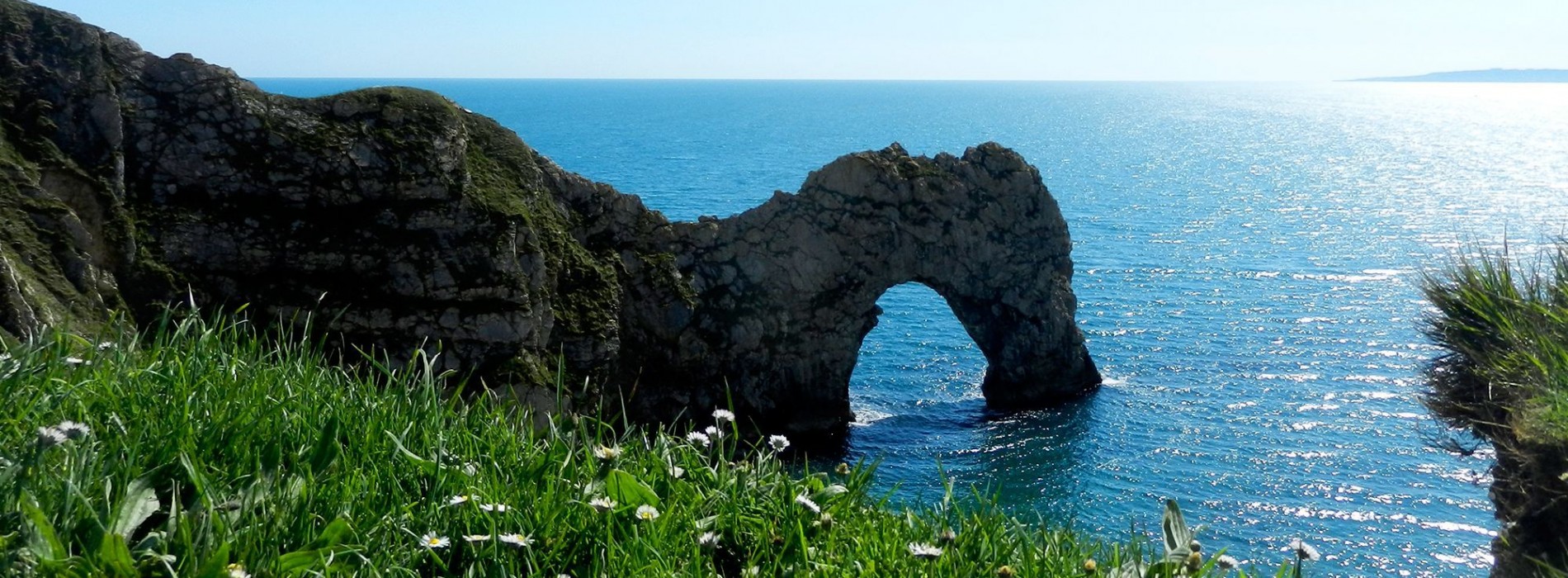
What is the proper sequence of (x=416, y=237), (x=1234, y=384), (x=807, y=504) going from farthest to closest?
(x=1234, y=384) < (x=416, y=237) < (x=807, y=504)

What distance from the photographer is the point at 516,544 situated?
410cm

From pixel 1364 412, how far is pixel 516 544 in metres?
46.0

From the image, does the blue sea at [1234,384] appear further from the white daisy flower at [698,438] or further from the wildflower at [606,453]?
the wildflower at [606,453]

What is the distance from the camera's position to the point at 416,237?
2966 cm

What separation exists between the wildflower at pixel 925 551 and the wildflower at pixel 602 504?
1.25 metres

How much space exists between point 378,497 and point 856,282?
125ft

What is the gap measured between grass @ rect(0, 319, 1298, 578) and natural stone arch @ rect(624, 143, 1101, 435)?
1191 inches

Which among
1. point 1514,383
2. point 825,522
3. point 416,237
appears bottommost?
point 416,237

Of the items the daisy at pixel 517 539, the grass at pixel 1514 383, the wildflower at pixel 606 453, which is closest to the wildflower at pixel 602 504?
the daisy at pixel 517 539

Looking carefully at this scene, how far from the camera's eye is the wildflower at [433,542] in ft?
13.5

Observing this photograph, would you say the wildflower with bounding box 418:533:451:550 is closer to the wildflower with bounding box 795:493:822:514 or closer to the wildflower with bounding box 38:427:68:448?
the wildflower with bounding box 38:427:68:448

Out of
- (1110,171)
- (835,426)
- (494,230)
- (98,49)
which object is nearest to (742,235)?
(835,426)

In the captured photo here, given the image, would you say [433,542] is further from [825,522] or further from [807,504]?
[825,522]

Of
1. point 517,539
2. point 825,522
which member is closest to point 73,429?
point 517,539
